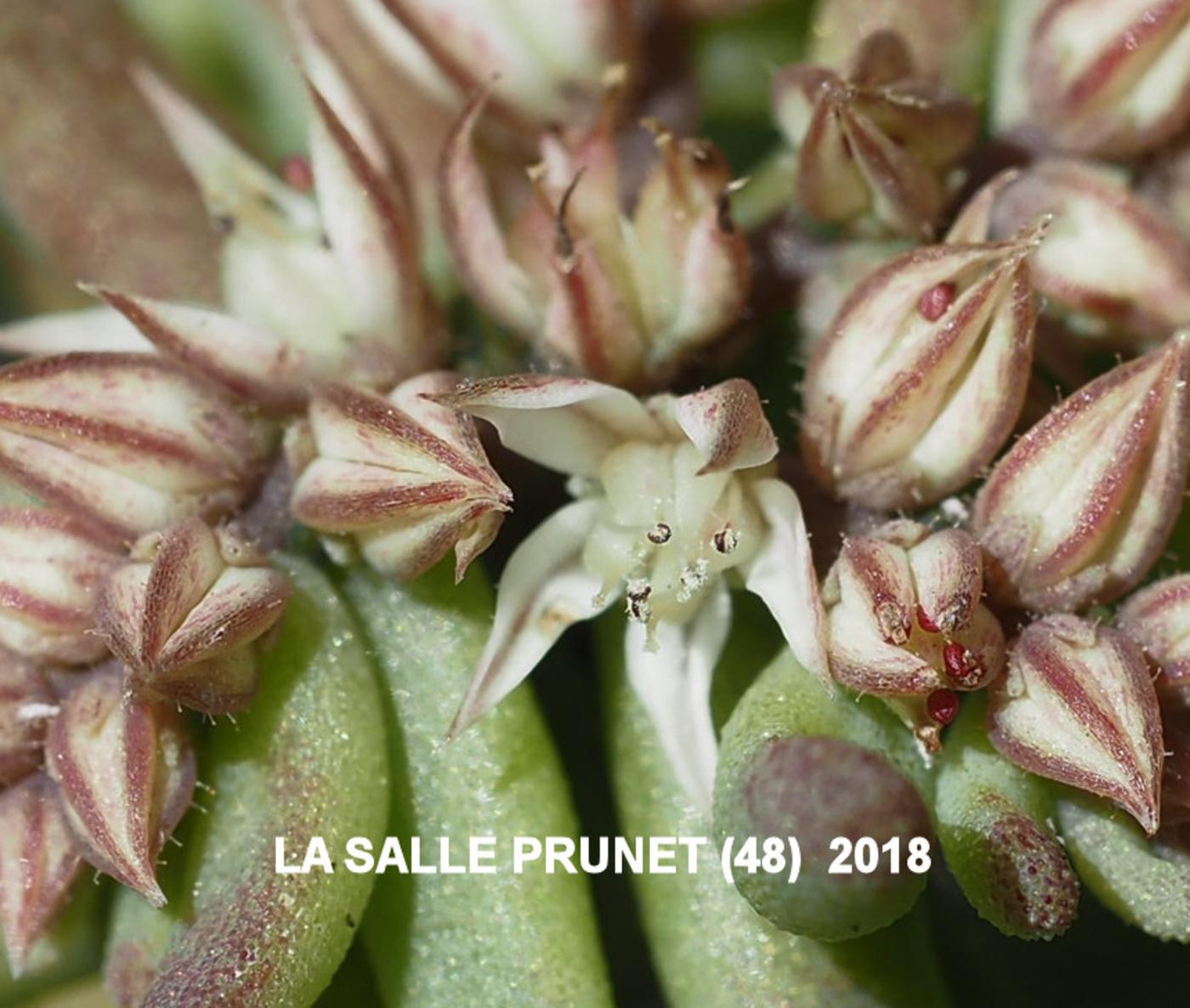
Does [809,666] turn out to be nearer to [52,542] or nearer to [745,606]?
[745,606]

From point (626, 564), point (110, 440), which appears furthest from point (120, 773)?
point (626, 564)

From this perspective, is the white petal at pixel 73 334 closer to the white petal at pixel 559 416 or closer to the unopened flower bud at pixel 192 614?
the unopened flower bud at pixel 192 614

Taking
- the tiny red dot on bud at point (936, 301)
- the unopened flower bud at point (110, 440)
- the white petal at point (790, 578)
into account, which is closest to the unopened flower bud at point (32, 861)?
the unopened flower bud at point (110, 440)

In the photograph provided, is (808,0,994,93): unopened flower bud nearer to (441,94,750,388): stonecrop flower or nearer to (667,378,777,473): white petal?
(441,94,750,388): stonecrop flower

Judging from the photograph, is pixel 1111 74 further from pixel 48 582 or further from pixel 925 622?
pixel 48 582

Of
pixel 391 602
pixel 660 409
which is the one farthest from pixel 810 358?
pixel 391 602

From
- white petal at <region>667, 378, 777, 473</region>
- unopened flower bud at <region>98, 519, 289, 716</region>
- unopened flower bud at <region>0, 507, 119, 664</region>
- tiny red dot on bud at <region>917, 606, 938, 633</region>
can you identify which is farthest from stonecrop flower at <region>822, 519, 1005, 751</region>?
unopened flower bud at <region>0, 507, 119, 664</region>
